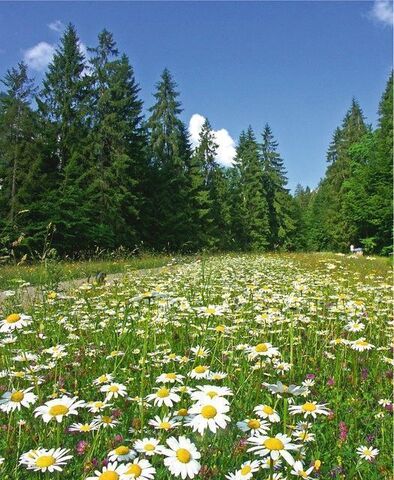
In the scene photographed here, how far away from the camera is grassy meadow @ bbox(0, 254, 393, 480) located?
159 cm

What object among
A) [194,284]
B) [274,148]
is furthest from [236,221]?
[194,284]

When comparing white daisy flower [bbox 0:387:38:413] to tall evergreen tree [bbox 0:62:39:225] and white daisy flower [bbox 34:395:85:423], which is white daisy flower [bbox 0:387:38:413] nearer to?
white daisy flower [bbox 34:395:85:423]

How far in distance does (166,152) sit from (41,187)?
14.0 meters

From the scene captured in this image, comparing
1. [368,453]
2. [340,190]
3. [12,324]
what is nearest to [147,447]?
[12,324]

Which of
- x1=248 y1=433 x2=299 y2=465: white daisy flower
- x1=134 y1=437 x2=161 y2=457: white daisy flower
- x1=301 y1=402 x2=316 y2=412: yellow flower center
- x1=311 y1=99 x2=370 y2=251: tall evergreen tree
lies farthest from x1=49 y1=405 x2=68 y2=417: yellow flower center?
x1=311 y1=99 x2=370 y2=251: tall evergreen tree

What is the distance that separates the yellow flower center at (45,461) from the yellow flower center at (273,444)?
74cm

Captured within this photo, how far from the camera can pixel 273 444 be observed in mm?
1495

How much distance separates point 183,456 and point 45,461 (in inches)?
18.3

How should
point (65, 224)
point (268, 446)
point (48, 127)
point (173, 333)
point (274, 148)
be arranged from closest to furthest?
point (268, 446) < point (173, 333) < point (65, 224) < point (48, 127) < point (274, 148)

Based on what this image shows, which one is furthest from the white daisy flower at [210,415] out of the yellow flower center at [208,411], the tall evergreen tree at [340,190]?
the tall evergreen tree at [340,190]

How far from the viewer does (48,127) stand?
24062 mm

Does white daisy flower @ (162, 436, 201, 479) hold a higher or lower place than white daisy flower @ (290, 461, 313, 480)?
higher

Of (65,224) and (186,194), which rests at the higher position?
(186,194)

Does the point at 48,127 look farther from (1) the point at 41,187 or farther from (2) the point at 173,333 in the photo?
(2) the point at 173,333
